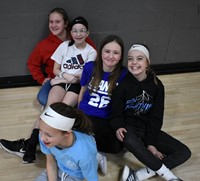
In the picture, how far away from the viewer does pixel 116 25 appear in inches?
111

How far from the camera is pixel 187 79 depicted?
316 cm

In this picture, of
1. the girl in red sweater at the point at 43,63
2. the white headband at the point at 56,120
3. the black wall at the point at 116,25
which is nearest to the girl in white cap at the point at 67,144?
the white headband at the point at 56,120

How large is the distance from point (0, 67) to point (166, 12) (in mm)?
1748

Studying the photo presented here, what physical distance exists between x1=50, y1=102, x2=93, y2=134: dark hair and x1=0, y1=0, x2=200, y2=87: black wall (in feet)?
4.63

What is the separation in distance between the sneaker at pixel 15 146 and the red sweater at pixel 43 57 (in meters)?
0.82

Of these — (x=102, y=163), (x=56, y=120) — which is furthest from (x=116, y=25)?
(x=56, y=120)

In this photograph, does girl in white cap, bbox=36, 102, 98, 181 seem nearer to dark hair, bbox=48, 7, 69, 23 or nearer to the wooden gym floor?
the wooden gym floor

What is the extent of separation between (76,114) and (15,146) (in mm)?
810

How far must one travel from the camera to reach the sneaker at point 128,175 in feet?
6.12

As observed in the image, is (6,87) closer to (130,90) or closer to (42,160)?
(42,160)

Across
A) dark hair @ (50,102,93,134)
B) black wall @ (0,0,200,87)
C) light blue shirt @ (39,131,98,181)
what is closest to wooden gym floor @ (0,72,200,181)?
black wall @ (0,0,200,87)

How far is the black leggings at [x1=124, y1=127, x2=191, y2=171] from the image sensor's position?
1.81 meters

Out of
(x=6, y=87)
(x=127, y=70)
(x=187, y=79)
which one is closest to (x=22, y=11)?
(x=6, y=87)

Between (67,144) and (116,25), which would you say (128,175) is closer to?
(67,144)
